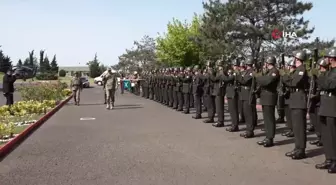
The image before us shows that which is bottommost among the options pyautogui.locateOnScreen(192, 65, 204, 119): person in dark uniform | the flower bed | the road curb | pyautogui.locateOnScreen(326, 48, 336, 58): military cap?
the road curb

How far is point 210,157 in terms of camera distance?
8.70 meters

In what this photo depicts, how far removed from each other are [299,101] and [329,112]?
1.06 meters

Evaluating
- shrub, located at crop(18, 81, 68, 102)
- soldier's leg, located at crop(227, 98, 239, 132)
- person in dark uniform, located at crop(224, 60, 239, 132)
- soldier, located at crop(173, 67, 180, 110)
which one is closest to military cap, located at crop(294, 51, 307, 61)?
person in dark uniform, located at crop(224, 60, 239, 132)

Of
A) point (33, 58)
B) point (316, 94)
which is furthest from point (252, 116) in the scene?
point (33, 58)

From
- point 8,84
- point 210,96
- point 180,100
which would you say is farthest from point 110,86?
point 210,96

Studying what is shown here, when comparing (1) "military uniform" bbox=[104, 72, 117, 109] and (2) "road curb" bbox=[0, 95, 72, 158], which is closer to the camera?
(2) "road curb" bbox=[0, 95, 72, 158]

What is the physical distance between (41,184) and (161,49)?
38.9 metres

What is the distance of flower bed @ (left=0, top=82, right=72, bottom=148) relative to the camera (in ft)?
36.9

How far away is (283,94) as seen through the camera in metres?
9.10

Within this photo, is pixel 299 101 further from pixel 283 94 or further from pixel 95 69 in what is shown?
pixel 95 69

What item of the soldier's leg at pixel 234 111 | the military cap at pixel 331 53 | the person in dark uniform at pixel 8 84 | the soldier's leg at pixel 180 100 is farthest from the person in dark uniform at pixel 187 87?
the military cap at pixel 331 53

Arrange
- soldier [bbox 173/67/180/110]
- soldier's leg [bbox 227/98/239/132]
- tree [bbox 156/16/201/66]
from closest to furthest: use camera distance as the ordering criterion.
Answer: soldier's leg [bbox 227/98/239/132]
soldier [bbox 173/67/180/110]
tree [bbox 156/16/201/66]

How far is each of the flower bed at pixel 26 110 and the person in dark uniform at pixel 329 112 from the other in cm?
683

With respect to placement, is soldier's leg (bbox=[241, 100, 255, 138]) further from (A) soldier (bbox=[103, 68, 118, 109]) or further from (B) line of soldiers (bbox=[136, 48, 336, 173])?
(A) soldier (bbox=[103, 68, 118, 109])
